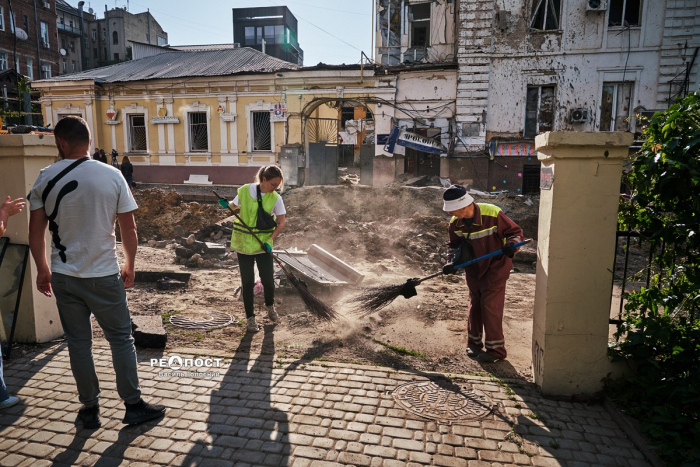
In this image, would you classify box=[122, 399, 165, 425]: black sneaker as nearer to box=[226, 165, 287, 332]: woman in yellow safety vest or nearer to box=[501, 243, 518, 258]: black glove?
box=[226, 165, 287, 332]: woman in yellow safety vest

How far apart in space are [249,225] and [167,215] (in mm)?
8732

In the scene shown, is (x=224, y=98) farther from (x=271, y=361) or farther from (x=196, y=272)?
(x=271, y=361)

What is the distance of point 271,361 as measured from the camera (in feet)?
14.4

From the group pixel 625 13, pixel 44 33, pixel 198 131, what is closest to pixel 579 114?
pixel 625 13

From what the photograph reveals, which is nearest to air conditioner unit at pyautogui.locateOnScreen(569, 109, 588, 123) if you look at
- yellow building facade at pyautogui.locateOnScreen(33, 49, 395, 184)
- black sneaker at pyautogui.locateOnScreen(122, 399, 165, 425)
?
yellow building facade at pyautogui.locateOnScreen(33, 49, 395, 184)

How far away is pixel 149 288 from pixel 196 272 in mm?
1289

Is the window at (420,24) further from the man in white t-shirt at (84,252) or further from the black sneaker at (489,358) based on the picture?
the man in white t-shirt at (84,252)

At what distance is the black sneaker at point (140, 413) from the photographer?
10.6ft

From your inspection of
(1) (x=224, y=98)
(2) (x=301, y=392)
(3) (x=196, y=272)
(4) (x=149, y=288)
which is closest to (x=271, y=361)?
(2) (x=301, y=392)

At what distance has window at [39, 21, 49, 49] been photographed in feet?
129

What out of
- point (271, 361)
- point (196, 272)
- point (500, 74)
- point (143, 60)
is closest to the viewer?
point (271, 361)

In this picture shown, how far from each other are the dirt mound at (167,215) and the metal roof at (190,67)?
26.7 feet

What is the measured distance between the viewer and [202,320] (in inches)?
221

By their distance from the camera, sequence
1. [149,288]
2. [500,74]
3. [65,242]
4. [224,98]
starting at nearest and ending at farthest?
[65,242]
[149,288]
[500,74]
[224,98]
